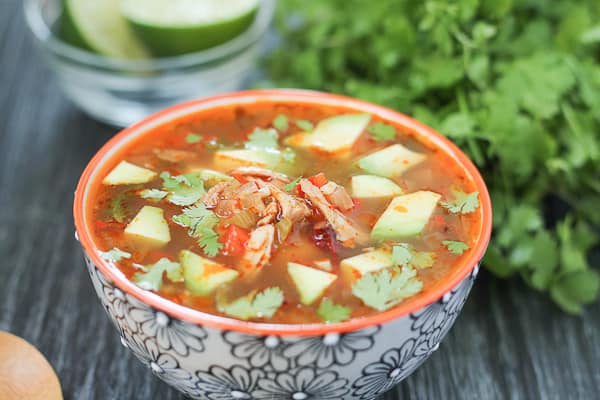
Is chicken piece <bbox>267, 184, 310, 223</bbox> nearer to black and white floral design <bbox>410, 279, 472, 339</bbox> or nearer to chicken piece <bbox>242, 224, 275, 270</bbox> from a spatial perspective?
chicken piece <bbox>242, 224, 275, 270</bbox>

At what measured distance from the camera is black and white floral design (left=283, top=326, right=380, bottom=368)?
5.49 ft

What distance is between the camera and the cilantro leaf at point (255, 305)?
5.64 ft

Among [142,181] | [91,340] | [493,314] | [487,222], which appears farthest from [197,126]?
[493,314]

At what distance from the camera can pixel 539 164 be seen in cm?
282

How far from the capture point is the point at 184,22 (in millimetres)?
3293

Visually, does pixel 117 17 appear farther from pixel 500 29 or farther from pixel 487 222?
pixel 487 222

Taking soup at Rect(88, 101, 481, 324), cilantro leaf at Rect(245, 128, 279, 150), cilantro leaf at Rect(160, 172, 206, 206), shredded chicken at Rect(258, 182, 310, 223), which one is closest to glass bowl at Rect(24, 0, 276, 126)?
soup at Rect(88, 101, 481, 324)

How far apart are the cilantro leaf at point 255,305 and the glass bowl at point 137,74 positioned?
1.71 metres

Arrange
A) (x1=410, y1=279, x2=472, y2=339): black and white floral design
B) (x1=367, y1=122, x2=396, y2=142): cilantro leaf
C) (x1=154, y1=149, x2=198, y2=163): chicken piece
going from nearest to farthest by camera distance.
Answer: (x1=410, y1=279, x2=472, y2=339): black and white floral design → (x1=154, y1=149, x2=198, y2=163): chicken piece → (x1=367, y1=122, x2=396, y2=142): cilantro leaf

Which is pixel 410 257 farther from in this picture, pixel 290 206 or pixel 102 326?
pixel 102 326

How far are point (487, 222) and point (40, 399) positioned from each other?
131cm

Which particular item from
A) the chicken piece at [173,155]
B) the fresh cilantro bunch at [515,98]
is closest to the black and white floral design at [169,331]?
the chicken piece at [173,155]

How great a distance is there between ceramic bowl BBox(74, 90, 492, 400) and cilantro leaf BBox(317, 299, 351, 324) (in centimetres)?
4

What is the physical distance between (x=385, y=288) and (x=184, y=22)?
191 centimetres
